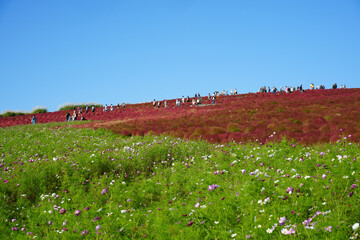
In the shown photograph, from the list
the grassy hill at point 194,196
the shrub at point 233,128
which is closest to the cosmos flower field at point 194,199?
the grassy hill at point 194,196

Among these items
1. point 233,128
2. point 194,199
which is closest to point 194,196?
point 194,199

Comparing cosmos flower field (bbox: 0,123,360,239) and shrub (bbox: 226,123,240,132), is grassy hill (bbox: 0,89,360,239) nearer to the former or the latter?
cosmos flower field (bbox: 0,123,360,239)

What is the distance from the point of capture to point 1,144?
15719mm

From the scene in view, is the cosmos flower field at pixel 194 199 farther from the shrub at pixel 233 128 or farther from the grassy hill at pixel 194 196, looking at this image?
the shrub at pixel 233 128

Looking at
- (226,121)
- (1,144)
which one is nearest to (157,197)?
(226,121)

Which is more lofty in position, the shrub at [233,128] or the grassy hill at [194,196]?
the shrub at [233,128]

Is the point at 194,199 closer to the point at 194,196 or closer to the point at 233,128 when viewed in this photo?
the point at 194,196

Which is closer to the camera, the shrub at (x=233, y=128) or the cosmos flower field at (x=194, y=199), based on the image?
the cosmos flower field at (x=194, y=199)

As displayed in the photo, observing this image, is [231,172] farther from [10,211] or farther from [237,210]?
[10,211]

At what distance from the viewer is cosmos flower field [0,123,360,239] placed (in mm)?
3938

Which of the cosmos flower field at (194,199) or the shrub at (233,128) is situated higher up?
the shrub at (233,128)

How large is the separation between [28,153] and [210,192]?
34.2 feet

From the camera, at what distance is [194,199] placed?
550 cm

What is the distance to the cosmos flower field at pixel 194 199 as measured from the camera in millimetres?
3938
